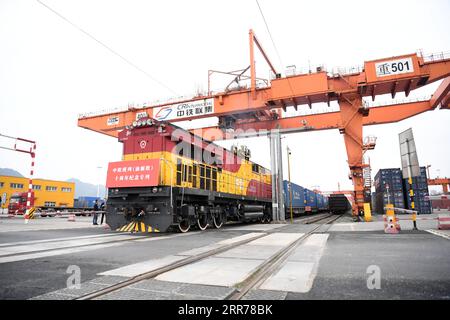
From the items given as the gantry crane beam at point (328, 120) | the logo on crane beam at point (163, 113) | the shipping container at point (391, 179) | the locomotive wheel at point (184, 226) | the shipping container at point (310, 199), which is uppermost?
the logo on crane beam at point (163, 113)

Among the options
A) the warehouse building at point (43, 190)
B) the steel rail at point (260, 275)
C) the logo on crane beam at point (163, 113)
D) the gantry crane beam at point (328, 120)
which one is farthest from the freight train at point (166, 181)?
the warehouse building at point (43, 190)

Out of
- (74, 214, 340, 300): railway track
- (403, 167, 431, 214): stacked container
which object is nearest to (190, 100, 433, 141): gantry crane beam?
(403, 167, 431, 214): stacked container

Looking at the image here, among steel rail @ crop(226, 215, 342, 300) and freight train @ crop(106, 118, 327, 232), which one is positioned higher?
freight train @ crop(106, 118, 327, 232)

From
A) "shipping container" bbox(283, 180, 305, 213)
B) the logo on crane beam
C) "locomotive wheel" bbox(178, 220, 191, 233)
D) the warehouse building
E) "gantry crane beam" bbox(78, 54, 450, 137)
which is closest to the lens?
"locomotive wheel" bbox(178, 220, 191, 233)

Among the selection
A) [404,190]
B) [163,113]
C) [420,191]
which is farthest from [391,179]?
[163,113]

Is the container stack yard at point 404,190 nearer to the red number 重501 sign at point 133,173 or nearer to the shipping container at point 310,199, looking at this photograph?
the shipping container at point 310,199

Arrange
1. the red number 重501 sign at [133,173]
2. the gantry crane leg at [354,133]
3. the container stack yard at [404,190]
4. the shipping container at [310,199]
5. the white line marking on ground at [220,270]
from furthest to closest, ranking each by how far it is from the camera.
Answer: the shipping container at [310,199] < the container stack yard at [404,190] < the gantry crane leg at [354,133] < the red number 重501 sign at [133,173] < the white line marking on ground at [220,270]

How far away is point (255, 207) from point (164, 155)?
28.0 ft

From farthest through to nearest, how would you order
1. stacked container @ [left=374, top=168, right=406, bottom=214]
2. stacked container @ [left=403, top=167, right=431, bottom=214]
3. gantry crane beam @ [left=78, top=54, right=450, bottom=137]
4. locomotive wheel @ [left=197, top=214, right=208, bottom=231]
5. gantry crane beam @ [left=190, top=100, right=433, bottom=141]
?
1. stacked container @ [left=374, top=168, right=406, bottom=214]
2. stacked container @ [left=403, top=167, right=431, bottom=214]
3. gantry crane beam @ [left=190, top=100, right=433, bottom=141]
4. gantry crane beam @ [left=78, top=54, right=450, bottom=137]
5. locomotive wheel @ [left=197, top=214, right=208, bottom=231]

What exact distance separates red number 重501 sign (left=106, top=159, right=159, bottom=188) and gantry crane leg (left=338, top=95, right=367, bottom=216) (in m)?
11.9

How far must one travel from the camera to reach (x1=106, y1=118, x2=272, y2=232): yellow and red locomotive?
32.0ft

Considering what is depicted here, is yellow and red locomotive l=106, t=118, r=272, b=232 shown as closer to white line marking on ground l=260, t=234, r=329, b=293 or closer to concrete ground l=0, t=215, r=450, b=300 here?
concrete ground l=0, t=215, r=450, b=300

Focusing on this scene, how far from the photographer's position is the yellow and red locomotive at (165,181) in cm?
976

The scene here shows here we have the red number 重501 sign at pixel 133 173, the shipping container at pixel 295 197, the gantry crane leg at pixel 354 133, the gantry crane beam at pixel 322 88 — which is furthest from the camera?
the shipping container at pixel 295 197
